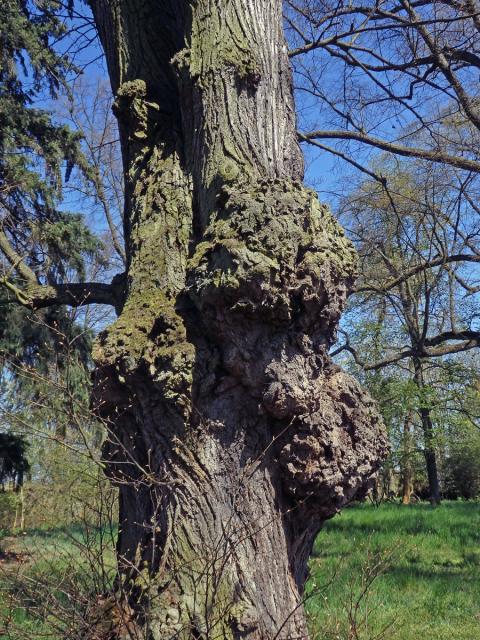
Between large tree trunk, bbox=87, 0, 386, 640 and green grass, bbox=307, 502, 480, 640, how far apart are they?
0.39m

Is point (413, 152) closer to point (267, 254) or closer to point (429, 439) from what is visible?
point (267, 254)

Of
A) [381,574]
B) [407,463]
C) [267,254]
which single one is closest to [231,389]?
[267,254]

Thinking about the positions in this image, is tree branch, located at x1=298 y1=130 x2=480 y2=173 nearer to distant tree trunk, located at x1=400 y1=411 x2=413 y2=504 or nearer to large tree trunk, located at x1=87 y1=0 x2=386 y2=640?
large tree trunk, located at x1=87 y1=0 x2=386 y2=640

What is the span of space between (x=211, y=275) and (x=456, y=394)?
11475 mm

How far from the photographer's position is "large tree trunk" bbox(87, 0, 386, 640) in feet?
7.82

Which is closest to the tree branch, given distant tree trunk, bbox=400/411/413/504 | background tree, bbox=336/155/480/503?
background tree, bbox=336/155/480/503

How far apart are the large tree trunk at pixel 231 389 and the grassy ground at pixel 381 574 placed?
369 mm

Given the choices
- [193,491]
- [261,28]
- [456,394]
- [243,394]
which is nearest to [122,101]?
[261,28]

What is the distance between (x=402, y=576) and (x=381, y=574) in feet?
0.74

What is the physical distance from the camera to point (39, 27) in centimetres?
822

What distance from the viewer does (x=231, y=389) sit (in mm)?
2568

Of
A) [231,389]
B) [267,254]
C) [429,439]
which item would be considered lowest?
[429,439]

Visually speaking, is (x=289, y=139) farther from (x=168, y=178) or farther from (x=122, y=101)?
(x=122, y=101)

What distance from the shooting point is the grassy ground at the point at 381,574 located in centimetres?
303
